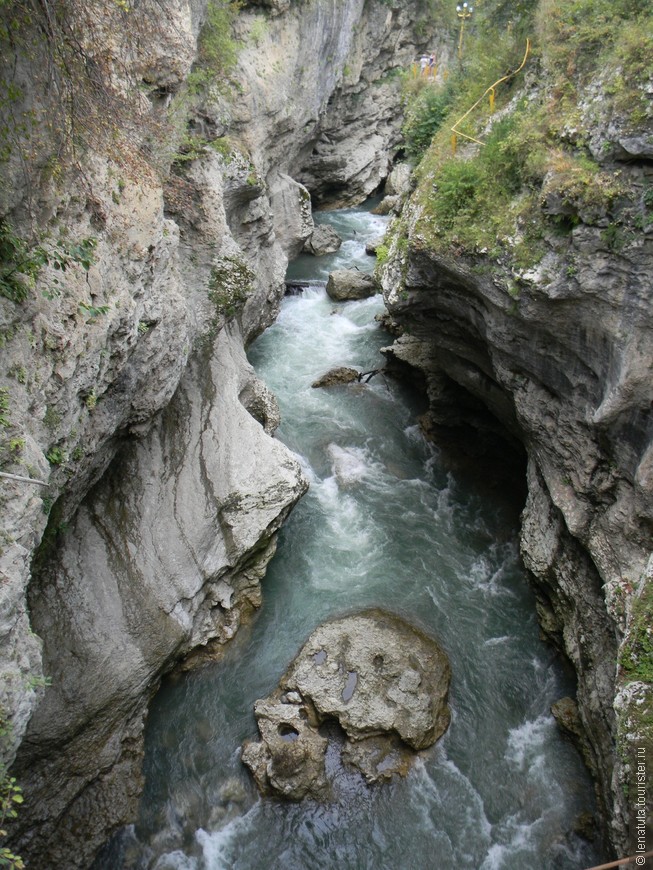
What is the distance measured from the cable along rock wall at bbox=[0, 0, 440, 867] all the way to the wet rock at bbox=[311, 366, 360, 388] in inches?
128

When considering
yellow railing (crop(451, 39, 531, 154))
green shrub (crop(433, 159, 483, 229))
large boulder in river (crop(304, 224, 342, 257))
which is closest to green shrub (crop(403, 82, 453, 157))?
yellow railing (crop(451, 39, 531, 154))

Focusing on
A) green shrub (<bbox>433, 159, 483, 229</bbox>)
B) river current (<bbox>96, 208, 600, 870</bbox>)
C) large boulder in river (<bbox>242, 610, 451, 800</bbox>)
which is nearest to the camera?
river current (<bbox>96, 208, 600, 870</bbox>)

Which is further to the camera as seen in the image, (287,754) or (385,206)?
(385,206)

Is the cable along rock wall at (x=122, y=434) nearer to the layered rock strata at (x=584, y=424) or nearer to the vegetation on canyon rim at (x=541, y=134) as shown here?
the layered rock strata at (x=584, y=424)

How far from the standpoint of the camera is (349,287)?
19.0 m

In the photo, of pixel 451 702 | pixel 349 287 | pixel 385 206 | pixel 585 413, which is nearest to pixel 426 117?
pixel 349 287

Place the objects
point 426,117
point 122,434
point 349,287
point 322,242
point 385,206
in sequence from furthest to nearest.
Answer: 1. point 385,206
2. point 322,242
3. point 349,287
4. point 426,117
5. point 122,434

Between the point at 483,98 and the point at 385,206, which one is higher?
the point at 385,206

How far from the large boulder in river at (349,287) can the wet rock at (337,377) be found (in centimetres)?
439

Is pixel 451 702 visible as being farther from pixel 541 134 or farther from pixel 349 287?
pixel 349 287

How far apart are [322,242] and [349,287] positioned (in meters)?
4.52

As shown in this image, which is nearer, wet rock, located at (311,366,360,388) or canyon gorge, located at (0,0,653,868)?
canyon gorge, located at (0,0,653,868)

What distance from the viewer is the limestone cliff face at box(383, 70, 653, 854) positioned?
6801 mm

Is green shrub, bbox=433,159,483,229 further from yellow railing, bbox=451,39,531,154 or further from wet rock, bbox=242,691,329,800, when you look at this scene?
A: wet rock, bbox=242,691,329,800
